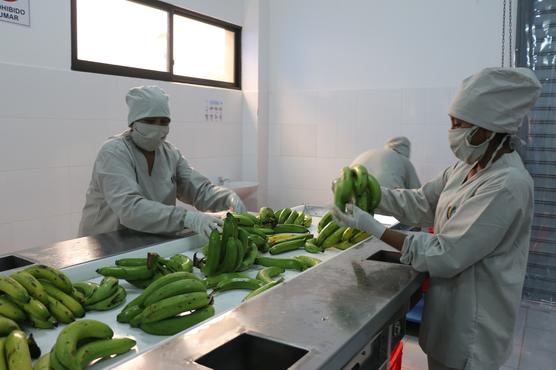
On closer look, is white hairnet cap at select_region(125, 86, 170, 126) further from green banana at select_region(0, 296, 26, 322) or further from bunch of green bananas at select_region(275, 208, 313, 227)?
green banana at select_region(0, 296, 26, 322)

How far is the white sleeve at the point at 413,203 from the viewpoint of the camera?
228cm

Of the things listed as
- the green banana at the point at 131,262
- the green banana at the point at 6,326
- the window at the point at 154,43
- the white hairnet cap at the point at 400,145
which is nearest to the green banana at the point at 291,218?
the green banana at the point at 131,262

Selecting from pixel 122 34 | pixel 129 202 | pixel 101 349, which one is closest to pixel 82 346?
pixel 101 349

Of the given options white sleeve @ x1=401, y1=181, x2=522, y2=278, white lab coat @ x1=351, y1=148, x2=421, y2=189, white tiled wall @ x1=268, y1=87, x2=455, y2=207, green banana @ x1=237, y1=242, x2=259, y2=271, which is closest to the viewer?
white sleeve @ x1=401, y1=181, x2=522, y2=278

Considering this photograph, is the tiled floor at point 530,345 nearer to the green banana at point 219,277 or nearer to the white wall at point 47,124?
the green banana at point 219,277

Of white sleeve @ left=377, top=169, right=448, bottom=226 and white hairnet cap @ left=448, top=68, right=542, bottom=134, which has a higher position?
white hairnet cap @ left=448, top=68, right=542, bottom=134

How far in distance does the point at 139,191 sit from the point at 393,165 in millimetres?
2350

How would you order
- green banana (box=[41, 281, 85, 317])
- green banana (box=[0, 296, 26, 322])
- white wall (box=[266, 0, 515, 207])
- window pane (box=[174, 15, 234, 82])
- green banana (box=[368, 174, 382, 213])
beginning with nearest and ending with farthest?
green banana (box=[0, 296, 26, 322]) → green banana (box=[41, 281, 85, 317]) → green banana (box=[368, 174, 382, 213]) → white wall (box=[266, 0, 515, 207]) → window pane (box=[174, 15, 234, 82])

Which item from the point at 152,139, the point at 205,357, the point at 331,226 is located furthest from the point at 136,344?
the point at 152,139

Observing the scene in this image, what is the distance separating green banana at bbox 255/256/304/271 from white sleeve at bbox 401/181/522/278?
578 mm

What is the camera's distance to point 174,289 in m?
1.55

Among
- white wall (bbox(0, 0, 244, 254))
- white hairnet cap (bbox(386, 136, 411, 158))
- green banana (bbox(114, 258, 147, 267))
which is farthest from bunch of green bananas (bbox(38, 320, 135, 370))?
white hairnet cap (bbox(386, 136, 411, 158))

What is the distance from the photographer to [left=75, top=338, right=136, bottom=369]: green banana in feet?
4.00

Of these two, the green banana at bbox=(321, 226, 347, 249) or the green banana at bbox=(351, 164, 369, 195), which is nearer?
the green banana at bbox=(351, 164, 369, 195)
